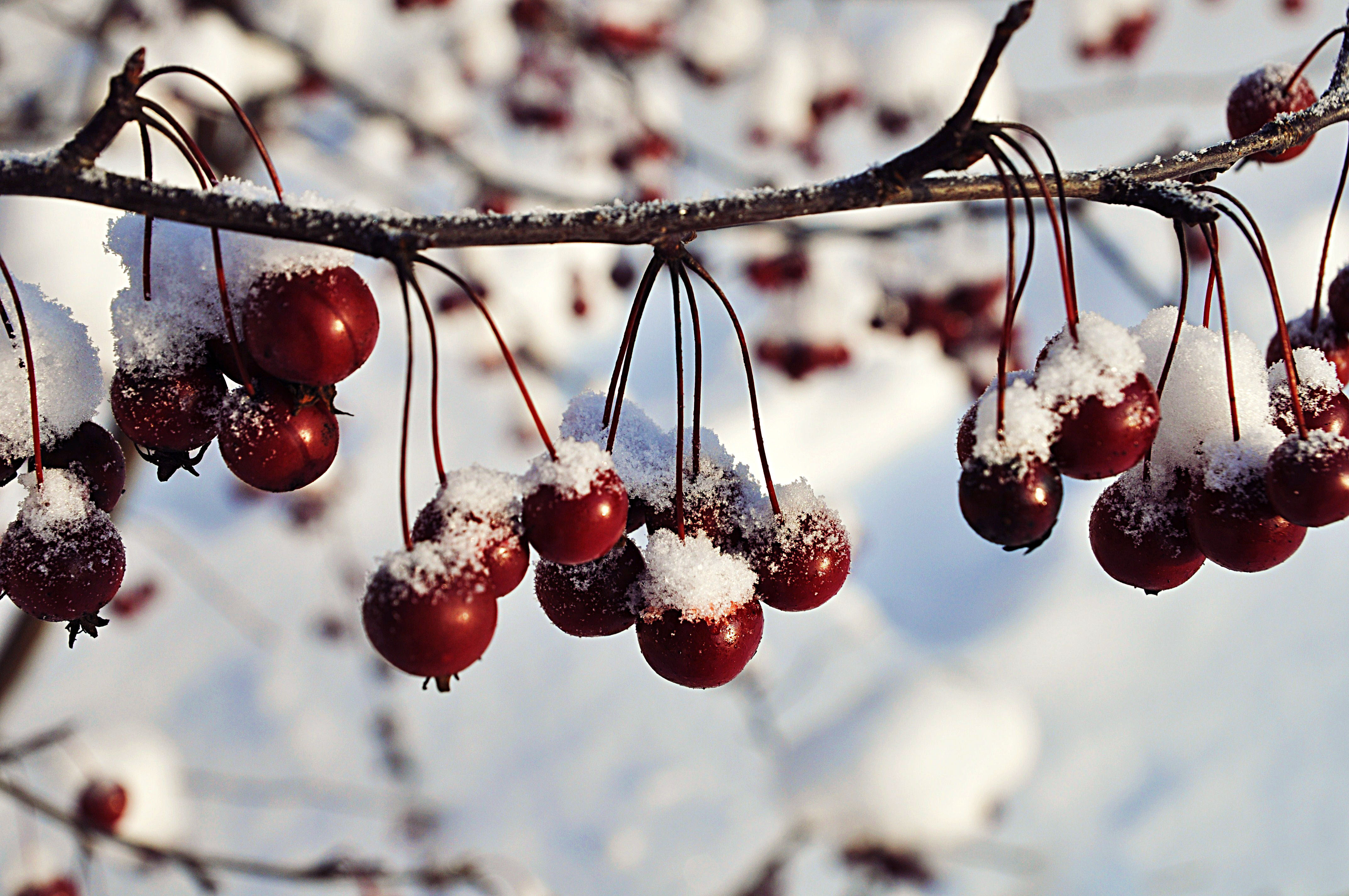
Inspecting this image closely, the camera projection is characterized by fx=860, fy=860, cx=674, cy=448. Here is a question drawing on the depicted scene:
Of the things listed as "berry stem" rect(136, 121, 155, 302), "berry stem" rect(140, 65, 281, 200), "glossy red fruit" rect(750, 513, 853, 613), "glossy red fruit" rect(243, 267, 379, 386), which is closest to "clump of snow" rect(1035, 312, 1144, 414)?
"glossy red fruit" rect(750, 513, 853, 613)

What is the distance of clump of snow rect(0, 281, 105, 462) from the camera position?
88 cm

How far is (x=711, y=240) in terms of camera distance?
5309 mm

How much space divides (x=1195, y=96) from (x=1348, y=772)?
2680 millimetres

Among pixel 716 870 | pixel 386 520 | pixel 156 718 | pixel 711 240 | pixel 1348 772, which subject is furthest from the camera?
pixel 386 520

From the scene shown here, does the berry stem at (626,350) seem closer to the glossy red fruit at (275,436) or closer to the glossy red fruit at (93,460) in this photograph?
the glossy red fruit at (275,436)

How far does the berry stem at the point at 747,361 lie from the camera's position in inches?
33.7

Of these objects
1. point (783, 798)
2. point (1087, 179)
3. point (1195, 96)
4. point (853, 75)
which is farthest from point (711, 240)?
point (1087, 179)

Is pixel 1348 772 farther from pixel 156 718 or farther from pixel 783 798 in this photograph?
pixel 156 718

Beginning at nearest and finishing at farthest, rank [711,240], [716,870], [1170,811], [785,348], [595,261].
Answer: [1170,811], [785,348], [716,870], [711,240], [595,261]

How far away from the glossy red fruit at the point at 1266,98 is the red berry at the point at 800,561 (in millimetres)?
772

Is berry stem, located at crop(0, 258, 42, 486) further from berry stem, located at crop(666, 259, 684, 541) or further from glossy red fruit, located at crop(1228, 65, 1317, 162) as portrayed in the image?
glossy red fruit, located at crop(1228, 65, 1317, 162)

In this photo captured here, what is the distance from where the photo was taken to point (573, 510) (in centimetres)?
76

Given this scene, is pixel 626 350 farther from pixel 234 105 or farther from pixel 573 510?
pixel 234 105

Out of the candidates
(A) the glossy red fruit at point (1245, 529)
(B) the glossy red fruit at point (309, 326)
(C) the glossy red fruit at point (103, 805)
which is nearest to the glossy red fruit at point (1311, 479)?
(A) the glossy red fruit at point (1245, 529)
